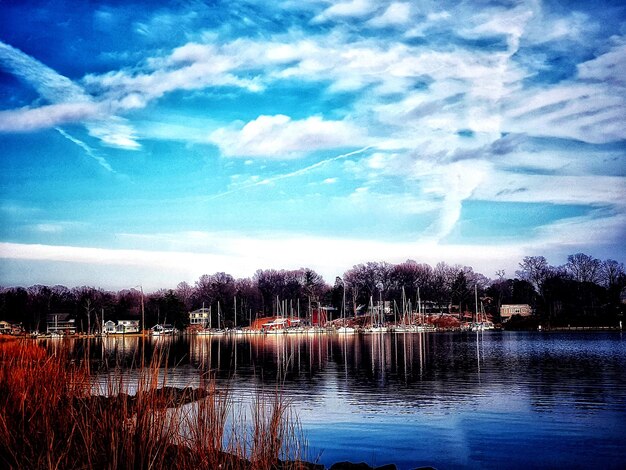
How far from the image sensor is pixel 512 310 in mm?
166125

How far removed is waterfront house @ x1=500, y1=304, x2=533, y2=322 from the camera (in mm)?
163000

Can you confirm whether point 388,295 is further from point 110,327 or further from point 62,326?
point 62,326

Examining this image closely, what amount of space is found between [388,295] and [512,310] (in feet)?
120

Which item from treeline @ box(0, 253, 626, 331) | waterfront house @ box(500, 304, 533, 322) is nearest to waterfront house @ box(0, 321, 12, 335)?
treeline @ box(0, 253, 626, 331)

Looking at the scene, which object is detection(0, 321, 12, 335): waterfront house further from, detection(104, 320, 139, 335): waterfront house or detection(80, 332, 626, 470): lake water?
detection(80, 332, 626, 470): lake water

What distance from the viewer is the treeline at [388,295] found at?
136750 millimetres

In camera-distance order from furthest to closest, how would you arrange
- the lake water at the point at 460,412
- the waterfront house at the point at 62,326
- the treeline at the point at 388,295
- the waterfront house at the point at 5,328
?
the treeline at the point at 388,295, the waterfront house at the point at 5,328, the lake water at the point at 460,412, the waterfront house at the point at 62,326

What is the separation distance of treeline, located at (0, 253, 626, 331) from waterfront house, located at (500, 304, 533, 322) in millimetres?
2142

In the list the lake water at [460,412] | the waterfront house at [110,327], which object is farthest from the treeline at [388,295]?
the lake water at [460,412]

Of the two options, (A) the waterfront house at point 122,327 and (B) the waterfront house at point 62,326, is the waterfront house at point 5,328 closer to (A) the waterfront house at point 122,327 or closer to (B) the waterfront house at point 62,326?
(B) the waterfront house at point 62,326

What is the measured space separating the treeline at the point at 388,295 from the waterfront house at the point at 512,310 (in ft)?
7.03

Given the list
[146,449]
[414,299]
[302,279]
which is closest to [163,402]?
[146,449]

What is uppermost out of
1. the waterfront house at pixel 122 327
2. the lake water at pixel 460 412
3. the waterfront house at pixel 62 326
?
the waterfront house at pixel 62 326


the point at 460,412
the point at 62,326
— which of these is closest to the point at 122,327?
the point at 62,326
